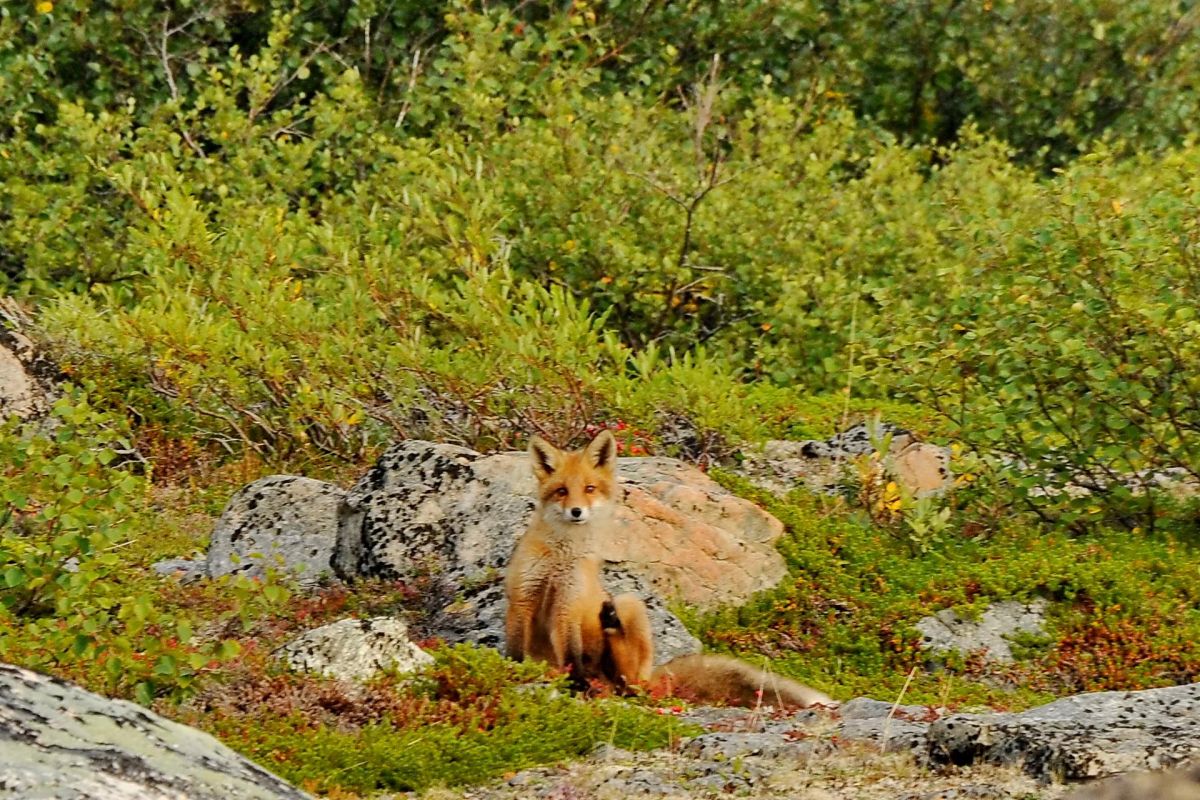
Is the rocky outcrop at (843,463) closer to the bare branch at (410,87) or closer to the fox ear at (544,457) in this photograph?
the fox ear at (544,457)

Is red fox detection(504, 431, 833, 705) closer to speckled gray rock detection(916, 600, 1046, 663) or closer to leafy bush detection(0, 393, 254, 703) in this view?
leafy bush detection(0, 393, 254, 703)

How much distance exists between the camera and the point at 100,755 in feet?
17.1

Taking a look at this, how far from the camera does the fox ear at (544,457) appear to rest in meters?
9.92

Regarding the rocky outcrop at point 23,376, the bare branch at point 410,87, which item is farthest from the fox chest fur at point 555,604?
the bare branch at point 410,87

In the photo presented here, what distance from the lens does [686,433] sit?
14.0 m

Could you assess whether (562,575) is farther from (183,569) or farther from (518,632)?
(183,569)

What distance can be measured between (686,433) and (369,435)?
2431 millimetres

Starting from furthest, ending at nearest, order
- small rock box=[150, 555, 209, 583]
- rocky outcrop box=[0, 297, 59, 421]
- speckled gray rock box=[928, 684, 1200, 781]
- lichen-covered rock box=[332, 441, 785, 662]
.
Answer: rocky outcrop box=[0, 297, 59, 421], small rock box=[150, 555, 209, 583], lichen-covered rock box=[332, 441, 785, 662], speckled gray rock box=[928, 684, 1200, 781]

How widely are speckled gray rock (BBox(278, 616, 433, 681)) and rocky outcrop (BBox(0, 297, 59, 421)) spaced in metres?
6.01

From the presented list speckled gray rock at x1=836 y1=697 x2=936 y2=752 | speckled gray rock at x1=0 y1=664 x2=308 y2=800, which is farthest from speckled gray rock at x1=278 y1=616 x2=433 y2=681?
speckled gray rock at x1=0 y1=664 x2=308 y2=800

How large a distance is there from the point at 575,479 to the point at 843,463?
171 inches

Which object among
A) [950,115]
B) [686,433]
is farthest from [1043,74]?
[686,433]

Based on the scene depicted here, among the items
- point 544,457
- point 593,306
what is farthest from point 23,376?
point 544,457

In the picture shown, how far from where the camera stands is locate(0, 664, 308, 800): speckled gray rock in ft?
16.6
